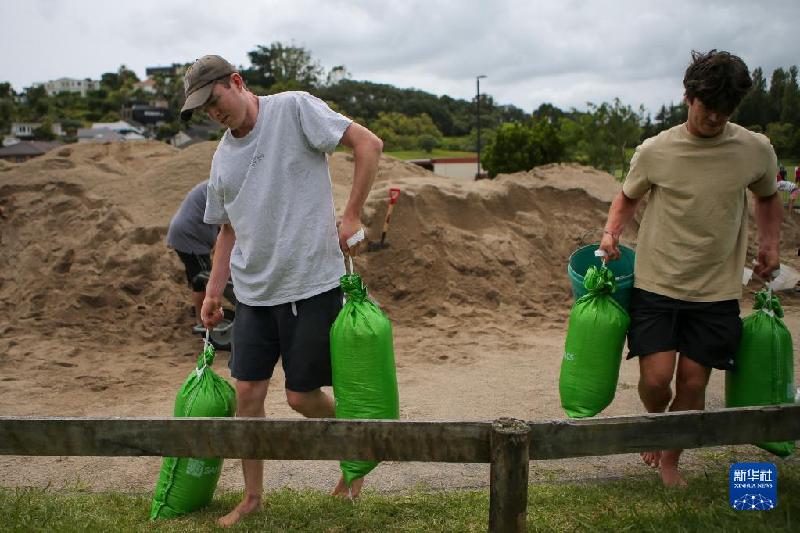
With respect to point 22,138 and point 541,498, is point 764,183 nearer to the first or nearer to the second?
point 541,498

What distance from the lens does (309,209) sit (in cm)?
315

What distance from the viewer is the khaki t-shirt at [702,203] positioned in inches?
125

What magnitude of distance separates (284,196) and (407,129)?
65784 millimetres

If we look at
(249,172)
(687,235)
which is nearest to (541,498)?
(687,235)

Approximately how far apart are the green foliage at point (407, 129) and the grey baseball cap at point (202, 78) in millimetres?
55961

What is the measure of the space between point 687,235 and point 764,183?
415 millimetres

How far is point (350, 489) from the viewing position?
3.26 meters

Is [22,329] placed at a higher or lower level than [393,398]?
lower

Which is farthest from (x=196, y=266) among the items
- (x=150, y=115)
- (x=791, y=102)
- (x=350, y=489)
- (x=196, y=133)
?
(x=150, y=115)

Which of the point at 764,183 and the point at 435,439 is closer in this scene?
the point at 435,439

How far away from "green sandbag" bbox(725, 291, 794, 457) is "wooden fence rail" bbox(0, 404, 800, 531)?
0.58 meters

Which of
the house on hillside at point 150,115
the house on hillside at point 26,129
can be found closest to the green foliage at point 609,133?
the house on hillside at point 26,129

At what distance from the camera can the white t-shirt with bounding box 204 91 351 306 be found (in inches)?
123
